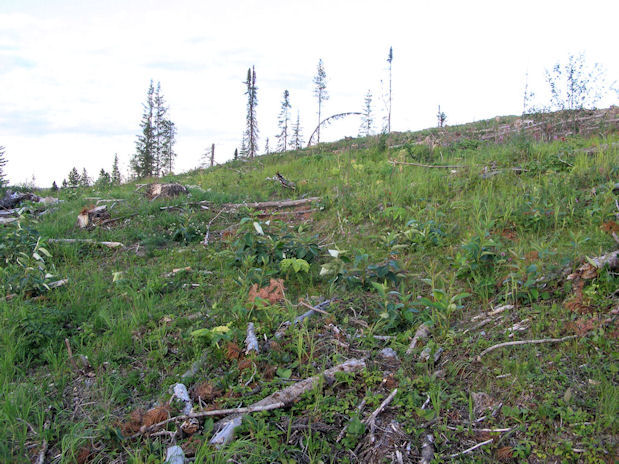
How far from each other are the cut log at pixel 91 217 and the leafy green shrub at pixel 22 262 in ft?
2.52

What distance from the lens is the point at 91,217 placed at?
Result: 6793mm

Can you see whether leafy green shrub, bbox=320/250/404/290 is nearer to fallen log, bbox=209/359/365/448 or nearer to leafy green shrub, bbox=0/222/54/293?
fallen log, bbox=209/359/365/448

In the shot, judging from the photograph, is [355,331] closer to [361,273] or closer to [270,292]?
[361,273]

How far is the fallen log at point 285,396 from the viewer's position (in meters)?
2.23

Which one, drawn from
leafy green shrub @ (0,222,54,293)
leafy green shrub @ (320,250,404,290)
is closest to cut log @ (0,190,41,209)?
leafy green shrub @ (0,222,54,293)

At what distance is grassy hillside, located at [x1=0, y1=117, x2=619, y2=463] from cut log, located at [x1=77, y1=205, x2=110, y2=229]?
92cm

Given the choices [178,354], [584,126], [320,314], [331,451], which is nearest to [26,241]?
[178,354]

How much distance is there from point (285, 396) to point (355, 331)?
3.00 feet

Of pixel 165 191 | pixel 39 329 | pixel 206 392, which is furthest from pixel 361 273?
pixel 165 191

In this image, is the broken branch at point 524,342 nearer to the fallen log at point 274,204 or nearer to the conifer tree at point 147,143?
the fallen log at point 274,204

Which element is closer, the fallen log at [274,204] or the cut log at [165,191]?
the fallen log at [274,204]

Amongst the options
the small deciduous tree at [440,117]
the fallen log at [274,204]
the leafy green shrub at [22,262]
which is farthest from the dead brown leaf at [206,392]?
the small deciduous tree at [440,117]

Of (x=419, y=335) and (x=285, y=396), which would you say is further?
(x=419, y=335)

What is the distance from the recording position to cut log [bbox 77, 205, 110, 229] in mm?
6660
